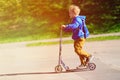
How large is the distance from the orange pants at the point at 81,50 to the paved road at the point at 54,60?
94 mm

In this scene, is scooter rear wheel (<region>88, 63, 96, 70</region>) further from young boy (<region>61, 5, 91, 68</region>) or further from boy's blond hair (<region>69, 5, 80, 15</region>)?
boy's blond hair (<region>69, 5, 80, 15</region>)

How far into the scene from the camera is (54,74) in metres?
2.87

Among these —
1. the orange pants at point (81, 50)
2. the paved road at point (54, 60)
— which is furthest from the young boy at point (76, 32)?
the paved road at point (54, 60)

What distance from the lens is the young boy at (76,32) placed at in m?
2.72

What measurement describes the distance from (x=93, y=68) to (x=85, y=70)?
5cm

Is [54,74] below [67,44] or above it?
below

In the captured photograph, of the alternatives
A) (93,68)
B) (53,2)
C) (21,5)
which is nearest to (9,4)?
(21,5)

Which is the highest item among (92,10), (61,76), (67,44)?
(92,10)

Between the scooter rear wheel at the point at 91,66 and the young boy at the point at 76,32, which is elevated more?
the young boy at the point at 76,32

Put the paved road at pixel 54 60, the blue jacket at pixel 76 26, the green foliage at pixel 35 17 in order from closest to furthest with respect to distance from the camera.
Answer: the blue jacket at pixel 76 26 → the paved road at pixel 54 60 → the green foliage at pixel 35 17

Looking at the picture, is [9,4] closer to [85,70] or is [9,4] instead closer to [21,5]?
[21,5]

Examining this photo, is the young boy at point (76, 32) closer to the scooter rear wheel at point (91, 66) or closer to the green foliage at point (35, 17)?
the scooter rear wheel at point (91, 66)

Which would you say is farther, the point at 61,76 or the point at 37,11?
the point at 37,11

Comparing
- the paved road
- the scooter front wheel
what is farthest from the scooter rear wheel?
the scooter front wheel
